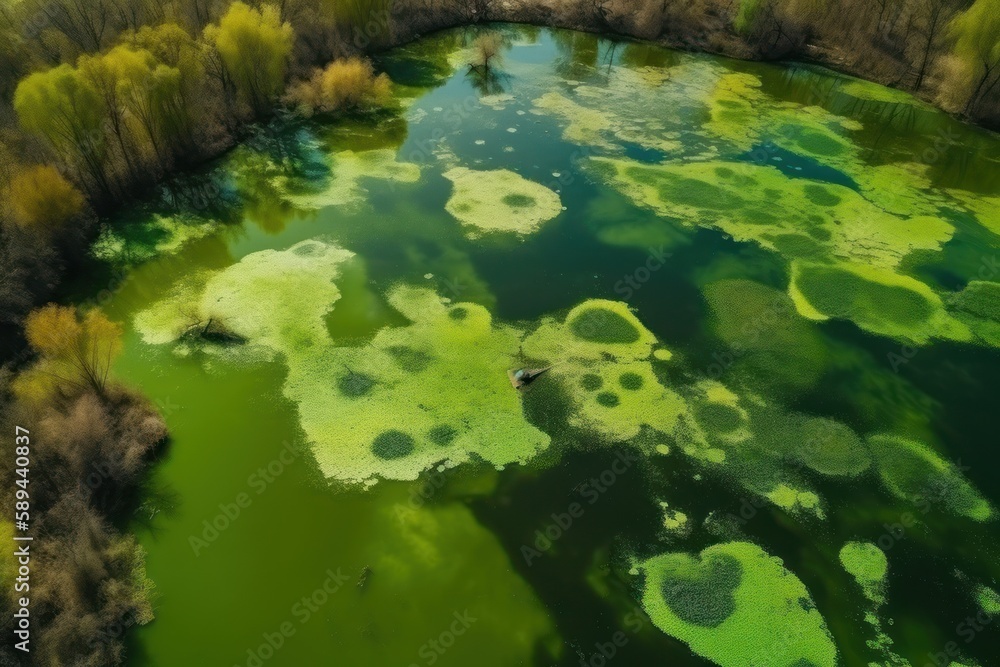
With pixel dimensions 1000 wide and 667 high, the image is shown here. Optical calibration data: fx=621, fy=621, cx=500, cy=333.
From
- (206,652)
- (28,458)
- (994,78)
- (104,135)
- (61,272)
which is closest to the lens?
(206,652)

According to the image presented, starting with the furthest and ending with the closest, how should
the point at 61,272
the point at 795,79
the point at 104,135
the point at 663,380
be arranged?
the point at 795,79, the point at 104,135, the point at 61,272, the point at 663,380

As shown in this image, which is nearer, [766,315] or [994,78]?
[766,315]

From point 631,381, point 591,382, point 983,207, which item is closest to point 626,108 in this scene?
point 983,207

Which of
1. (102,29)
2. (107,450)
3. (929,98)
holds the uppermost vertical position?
(102,29)

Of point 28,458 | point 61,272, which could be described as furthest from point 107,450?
point 61,272

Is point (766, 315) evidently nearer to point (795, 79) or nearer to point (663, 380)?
point (663, 380)

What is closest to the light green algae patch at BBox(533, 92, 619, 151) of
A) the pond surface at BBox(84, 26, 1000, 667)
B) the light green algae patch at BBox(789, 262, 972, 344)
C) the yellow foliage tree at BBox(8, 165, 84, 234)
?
the pond surface at BBox(84, 26, 1000, 667)

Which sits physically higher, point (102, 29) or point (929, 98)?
point (102, 29)
